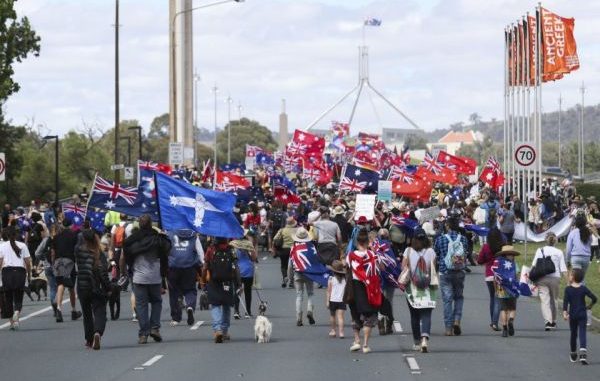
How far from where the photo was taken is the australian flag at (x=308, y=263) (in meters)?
24.3

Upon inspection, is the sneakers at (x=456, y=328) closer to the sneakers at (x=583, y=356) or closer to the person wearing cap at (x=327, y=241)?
the person wearing cap at (x=327, y=241)

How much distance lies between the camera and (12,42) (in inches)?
1886

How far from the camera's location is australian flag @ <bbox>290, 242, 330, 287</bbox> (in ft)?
79.8

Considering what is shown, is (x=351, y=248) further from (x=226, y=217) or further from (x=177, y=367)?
→ (x=177, y=367)

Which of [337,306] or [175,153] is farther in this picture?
[175,153]

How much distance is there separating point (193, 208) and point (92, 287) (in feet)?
8.02

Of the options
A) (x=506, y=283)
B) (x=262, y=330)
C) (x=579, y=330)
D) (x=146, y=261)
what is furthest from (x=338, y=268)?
(x=579, y=330)

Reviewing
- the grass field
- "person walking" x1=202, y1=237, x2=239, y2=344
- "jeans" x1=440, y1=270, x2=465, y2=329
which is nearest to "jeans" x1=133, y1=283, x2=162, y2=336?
"person walking" x1=202, y1=237, x2=239, y2=344

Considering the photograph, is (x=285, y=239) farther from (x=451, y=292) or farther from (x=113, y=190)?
(x=451, y=292)

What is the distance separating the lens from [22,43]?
48.1 m

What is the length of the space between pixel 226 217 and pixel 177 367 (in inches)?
168

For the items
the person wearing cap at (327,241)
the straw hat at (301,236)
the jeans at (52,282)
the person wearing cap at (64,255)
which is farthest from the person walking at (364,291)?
the jeans at (52,282)

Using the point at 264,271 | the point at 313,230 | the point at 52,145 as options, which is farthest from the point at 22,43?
the point at 52,145

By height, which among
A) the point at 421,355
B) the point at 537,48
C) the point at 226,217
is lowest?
the point at 421,355
